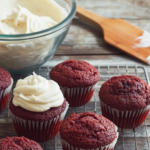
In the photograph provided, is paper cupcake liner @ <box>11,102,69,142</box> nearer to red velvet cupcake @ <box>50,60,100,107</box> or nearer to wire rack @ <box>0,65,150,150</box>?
wire rack @ <box>0,65,150,150</box>

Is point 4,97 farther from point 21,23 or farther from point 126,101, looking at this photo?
point 126,101

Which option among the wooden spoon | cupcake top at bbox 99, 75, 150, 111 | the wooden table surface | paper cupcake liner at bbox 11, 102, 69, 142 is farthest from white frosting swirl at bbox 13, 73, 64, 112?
the wooden spoon

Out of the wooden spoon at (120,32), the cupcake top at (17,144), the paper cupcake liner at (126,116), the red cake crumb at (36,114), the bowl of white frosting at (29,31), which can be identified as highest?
the bowl of white frosting at (29,31)

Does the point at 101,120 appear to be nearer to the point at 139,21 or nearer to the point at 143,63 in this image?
the point at 143,63

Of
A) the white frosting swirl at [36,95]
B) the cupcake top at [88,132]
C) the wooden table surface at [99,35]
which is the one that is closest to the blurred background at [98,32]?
the wooden table surface at [99,35]

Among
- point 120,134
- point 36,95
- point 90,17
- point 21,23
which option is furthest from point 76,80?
point 90,17

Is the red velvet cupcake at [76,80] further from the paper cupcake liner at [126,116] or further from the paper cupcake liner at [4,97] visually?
the paper cupcake liner at [4,97]
